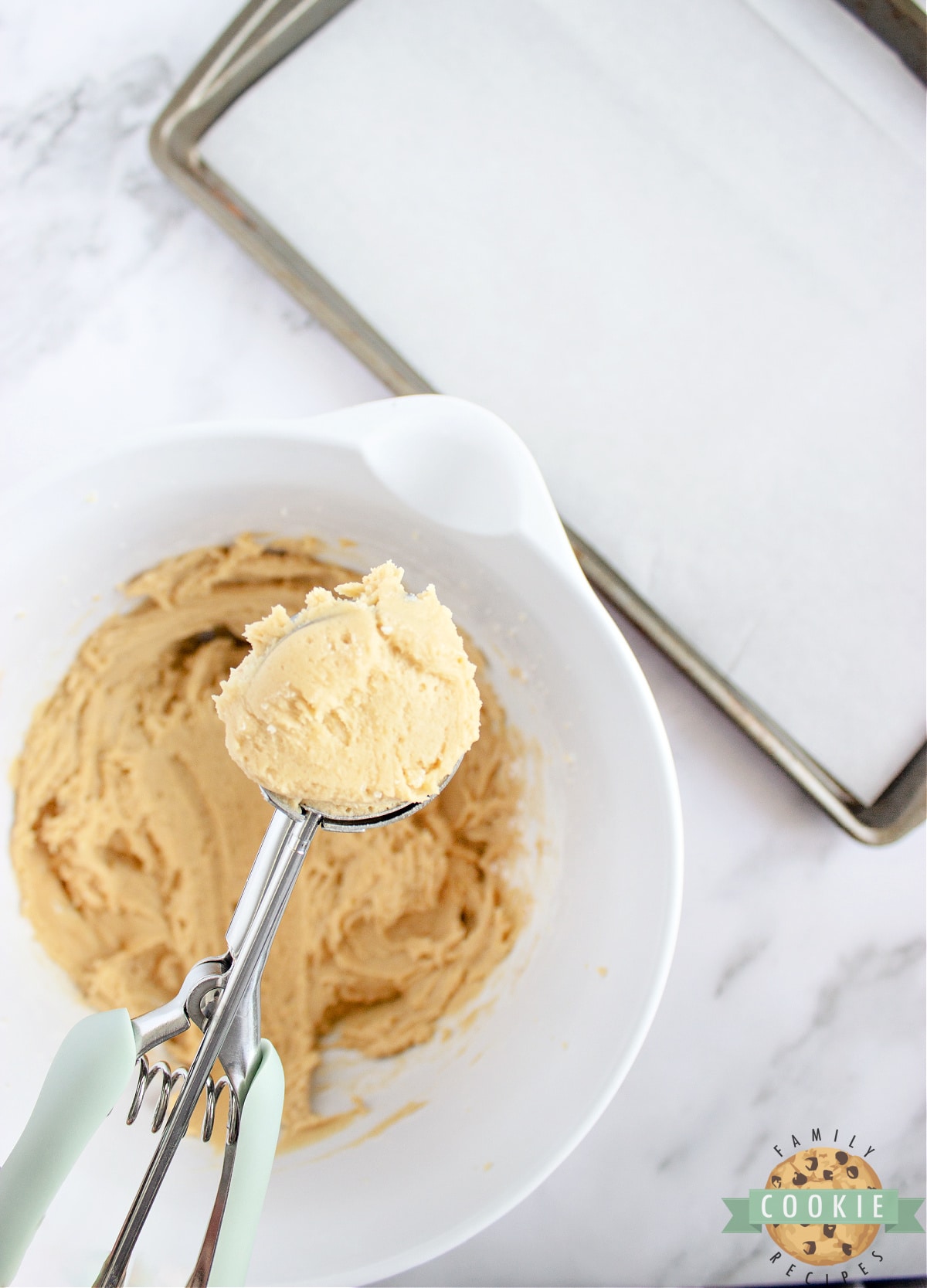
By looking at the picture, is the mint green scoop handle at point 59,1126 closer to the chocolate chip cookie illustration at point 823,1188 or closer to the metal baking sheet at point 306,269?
the metal baking sheet at point 306,269

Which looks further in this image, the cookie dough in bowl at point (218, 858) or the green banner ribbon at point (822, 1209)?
the green banner ribbon at point (822, 1209)

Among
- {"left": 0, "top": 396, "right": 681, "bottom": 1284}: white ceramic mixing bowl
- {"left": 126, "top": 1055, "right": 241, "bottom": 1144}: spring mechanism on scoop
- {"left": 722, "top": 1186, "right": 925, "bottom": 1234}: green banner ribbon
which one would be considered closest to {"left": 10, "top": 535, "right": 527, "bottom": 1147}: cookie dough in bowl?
{"left": 0, "top": 396, "right": 681, "bottom": 1284}: white ceramic mixing bowl

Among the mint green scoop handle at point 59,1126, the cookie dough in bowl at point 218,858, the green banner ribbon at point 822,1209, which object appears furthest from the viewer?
the green banner ribbon at point 822,1209

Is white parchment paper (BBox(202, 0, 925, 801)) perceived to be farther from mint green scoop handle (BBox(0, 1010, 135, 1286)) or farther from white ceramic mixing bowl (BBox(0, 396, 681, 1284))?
mint green scoop handle (BBox(0, 1010, 135, 1286))

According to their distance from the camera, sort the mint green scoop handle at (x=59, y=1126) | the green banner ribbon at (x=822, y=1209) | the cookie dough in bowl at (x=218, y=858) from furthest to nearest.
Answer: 1. the green banner ribbon at (x=822, y=1209)
2. the cookie dough in bowl at (x=218, y=858)
3. the mint green scoop handle at (x=59, y=1126)

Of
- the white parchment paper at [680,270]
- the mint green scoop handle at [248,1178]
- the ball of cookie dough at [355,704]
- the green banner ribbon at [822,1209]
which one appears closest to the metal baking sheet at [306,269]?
the white parchment paper at [680,270]

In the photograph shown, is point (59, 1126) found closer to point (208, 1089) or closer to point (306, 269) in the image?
point (208, 1089)

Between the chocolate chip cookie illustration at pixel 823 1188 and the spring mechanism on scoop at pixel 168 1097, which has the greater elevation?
the spring mechanism on scoop at pixel 168 1097

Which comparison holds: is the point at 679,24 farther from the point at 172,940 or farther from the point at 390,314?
the point at 172,940
